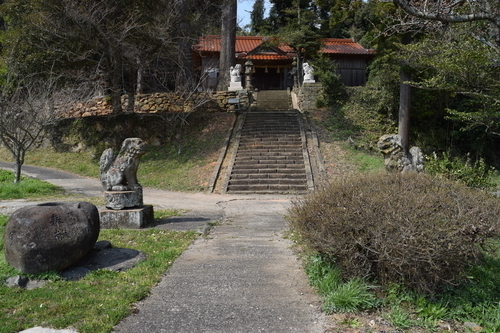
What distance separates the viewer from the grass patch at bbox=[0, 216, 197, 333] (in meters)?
3.66

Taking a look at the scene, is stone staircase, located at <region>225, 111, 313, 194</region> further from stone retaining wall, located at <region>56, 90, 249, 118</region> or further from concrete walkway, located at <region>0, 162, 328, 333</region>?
concrete walkway, located at <region>0, 162, 328, 333</region>

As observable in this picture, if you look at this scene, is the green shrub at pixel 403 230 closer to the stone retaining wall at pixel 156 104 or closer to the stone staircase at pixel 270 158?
the stone staircase at pixel 270 158

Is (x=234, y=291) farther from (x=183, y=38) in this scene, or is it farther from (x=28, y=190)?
(x=183, y=38)

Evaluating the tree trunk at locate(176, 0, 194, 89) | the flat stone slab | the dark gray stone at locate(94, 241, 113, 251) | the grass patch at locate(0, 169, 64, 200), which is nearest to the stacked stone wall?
the tree trunk at locate(176, 0, 194, 89)

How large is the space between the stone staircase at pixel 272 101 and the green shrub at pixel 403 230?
17.9 meters

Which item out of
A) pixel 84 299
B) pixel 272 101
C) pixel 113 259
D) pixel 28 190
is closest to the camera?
pixel 84 299

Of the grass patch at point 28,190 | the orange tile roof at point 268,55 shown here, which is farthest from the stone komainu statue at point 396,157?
the orange tile roof at point 268,55

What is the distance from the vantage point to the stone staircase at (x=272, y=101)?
22.7 meters

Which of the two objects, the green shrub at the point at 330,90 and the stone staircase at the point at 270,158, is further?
the green shrub at the point at 330,90

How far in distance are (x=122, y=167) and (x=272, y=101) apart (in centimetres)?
1755

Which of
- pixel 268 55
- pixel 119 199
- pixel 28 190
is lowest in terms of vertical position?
pixel 28 190

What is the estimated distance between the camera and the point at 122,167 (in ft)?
25.2

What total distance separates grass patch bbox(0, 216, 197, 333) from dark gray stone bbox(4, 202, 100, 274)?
8.8 inches

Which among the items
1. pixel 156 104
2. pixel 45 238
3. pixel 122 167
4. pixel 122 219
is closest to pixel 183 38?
pixel 156 104
